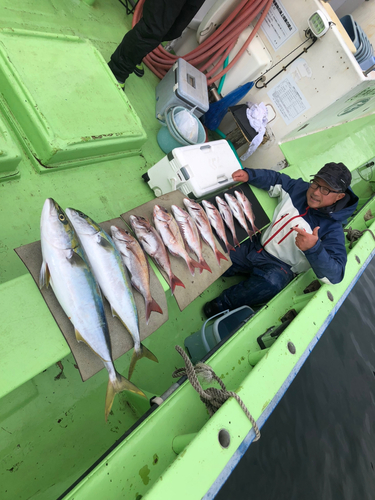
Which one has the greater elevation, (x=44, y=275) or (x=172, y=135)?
(x=172, y=135)

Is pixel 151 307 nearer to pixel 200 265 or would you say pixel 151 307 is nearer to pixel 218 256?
pixel 200 265

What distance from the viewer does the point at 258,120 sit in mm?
3904

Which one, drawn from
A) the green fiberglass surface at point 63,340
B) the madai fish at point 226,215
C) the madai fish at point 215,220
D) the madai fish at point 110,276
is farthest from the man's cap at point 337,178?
the madai fish at point 110,276

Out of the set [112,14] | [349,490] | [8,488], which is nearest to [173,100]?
[112,14]

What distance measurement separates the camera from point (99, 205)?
2.64 meters

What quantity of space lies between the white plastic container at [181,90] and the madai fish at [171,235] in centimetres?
211

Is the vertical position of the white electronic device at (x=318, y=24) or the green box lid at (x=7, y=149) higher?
the white electronic device at (x=318, y=24)

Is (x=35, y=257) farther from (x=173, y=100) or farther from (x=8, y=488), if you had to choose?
(x=173, y=100)

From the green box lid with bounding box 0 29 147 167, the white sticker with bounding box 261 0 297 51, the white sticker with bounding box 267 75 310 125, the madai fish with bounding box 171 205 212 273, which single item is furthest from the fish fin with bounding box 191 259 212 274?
the white sticker with bounding box 261 0 297 51

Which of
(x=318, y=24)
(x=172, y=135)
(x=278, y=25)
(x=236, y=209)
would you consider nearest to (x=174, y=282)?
(x=236, y=209)

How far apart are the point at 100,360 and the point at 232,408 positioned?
0.70 metres

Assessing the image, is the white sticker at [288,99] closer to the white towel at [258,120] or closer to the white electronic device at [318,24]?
the white towel at [258,120]

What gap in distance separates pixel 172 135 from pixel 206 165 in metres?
0.64

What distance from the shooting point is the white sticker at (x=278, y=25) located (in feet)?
11.8
